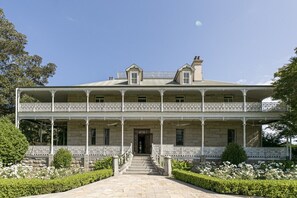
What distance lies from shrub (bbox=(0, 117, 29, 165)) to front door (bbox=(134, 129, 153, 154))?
9.56 m

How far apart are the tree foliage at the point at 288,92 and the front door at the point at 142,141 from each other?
444 inches

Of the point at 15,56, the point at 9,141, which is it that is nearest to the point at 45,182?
the point at 9,141

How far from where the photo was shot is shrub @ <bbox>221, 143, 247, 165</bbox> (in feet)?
59.2

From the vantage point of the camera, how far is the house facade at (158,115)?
66.6 ft

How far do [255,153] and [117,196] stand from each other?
46.0 feet

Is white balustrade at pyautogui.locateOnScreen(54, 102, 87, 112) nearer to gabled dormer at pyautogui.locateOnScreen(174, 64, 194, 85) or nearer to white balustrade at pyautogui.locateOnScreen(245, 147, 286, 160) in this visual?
gabled dormer at pyautogui.locateOnScreen(174, 64, 194, 85)

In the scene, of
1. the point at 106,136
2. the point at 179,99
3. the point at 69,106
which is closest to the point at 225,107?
the point at 179,99

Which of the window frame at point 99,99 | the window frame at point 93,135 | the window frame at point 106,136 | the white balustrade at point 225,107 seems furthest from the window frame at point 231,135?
the window frame at point 93,135

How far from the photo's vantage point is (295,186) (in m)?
9.45

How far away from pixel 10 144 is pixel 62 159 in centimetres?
373

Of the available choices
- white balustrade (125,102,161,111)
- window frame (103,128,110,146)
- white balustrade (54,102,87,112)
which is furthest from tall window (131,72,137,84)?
window frame (103,128,110,146)

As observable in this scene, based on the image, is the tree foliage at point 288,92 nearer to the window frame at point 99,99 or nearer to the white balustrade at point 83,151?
the white balustrade at point 83,151

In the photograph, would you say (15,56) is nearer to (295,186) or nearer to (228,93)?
(228,93)

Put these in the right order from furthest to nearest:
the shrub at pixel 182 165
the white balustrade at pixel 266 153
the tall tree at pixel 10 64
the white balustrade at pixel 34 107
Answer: the tall tree at pixel 10 64, the white balustrade at pixel 34 107, the white balustrade at pixel 266 153, the shrub at pixel 182 165
